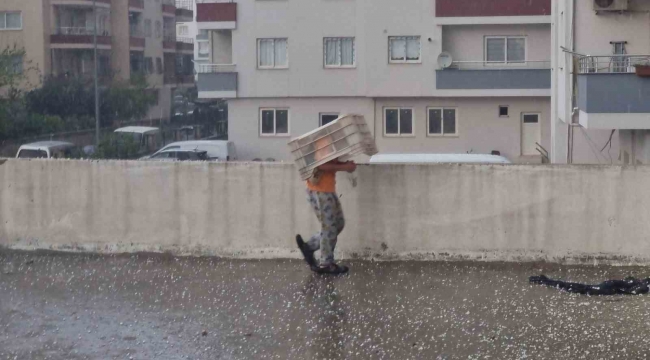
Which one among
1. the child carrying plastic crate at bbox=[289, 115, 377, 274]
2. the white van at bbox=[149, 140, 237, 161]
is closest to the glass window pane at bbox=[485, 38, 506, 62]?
the white van at bbox=[149, 140, 237, 161]

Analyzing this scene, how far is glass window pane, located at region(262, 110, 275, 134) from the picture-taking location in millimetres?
38656

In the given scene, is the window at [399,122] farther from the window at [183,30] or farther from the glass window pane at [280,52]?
the window at [183,30]

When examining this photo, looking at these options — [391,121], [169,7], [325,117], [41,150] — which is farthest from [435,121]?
[169,7]

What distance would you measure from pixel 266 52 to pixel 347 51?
314cm

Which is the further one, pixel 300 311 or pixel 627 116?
pixel 627 116

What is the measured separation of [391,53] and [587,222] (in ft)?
86.3

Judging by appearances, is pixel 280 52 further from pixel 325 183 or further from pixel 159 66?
pixel 159 66

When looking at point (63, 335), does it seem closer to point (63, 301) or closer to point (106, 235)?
point (63, 301)

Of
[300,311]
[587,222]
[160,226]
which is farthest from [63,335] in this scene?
[587,222]

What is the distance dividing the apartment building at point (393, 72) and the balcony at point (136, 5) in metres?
24.8

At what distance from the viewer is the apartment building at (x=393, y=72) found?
36031 millimetres

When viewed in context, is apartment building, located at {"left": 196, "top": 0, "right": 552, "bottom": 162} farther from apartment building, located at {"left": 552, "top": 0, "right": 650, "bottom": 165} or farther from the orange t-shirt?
the orange t-shirt

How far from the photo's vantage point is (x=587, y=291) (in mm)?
10062

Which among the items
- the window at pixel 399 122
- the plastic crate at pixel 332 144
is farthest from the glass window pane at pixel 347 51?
the plastic crate at pixel 332 144
